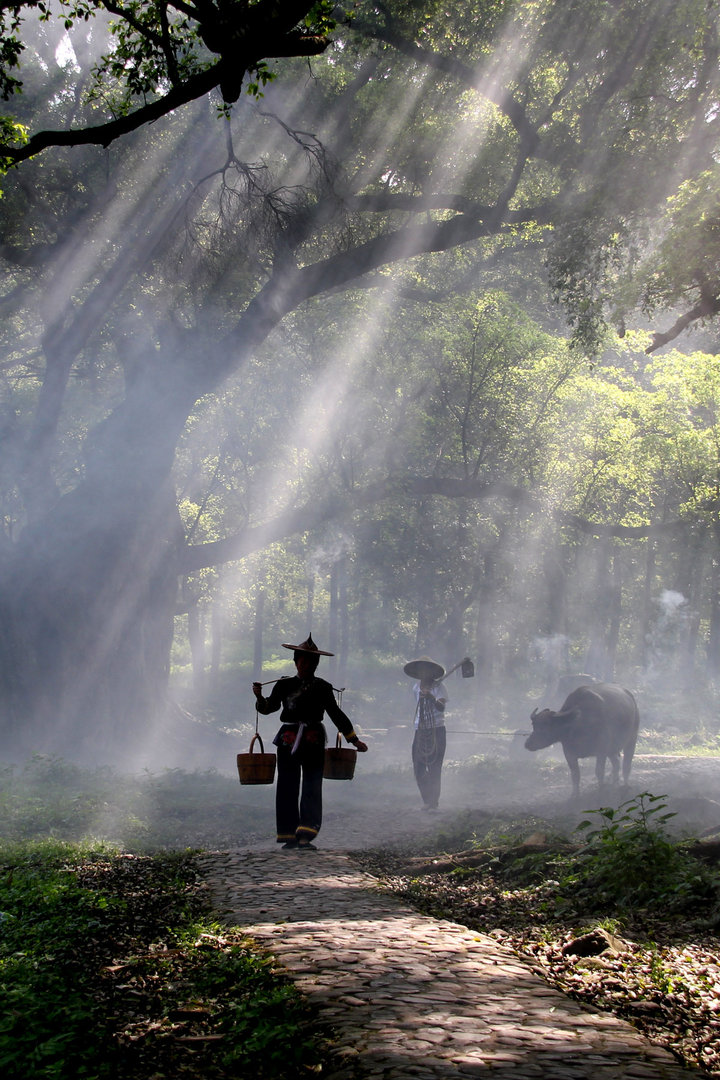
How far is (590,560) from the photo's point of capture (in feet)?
124

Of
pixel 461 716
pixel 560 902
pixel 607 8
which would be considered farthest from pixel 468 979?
pixel 461 716

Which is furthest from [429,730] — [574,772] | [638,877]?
[638,877]

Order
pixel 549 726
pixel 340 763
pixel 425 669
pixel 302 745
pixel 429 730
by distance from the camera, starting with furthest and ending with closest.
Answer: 1. pixel 549 726
2. pixel 425 669
3. pixel 429 730
4. pixel 302 745
5. pixel 340 763

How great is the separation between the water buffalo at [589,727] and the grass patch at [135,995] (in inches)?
545

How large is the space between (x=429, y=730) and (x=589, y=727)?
4802 millimetres

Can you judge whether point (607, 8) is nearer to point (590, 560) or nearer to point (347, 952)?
point (347, 952)

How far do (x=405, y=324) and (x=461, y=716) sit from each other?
696 inches

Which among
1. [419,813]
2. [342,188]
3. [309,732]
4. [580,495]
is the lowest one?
[419,813]

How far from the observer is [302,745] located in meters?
8.49

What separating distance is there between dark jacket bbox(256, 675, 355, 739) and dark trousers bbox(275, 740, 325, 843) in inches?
10.8

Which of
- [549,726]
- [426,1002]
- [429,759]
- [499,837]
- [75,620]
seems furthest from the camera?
[75,620]

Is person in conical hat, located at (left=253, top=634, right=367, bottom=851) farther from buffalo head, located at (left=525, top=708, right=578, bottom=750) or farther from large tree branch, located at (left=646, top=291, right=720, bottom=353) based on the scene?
buffalo head, located at (left=525, top=708, right=578, bottom=750)

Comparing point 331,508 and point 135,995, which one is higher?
point 331,508

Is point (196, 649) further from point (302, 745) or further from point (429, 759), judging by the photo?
point (302, 745)
